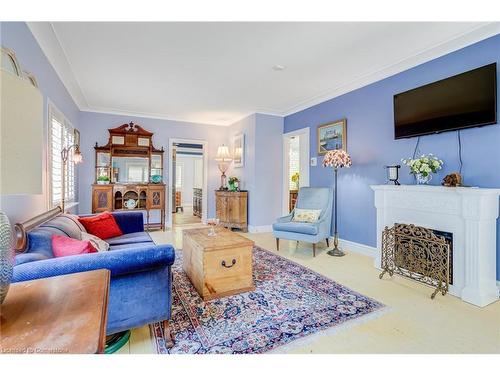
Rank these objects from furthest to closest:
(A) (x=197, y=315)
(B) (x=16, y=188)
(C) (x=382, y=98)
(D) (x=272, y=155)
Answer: (D) (x=272, y=155) → (C) (x=382, y=98) → (A) (x=197, y=315) → (B) (x=16, y=188)

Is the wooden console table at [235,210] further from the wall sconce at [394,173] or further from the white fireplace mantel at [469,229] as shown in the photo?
the white fireplace mantel at [469,229]

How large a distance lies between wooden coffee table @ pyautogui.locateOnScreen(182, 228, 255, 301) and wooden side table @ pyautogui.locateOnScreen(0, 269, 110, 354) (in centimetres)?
129

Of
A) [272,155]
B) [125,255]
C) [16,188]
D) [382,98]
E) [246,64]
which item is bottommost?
[125,255]

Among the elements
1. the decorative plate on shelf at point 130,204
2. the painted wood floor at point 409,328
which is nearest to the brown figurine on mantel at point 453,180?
the painted wood floor at point 409,328

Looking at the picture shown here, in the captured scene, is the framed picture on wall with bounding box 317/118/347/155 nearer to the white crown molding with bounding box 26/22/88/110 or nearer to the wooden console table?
the wooden console table

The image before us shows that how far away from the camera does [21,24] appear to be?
208cm

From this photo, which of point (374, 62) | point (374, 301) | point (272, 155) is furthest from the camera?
point (272, 155)

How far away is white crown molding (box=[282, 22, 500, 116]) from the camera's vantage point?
2.42 metres

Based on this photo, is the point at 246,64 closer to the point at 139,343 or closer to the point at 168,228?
the point at 139,343

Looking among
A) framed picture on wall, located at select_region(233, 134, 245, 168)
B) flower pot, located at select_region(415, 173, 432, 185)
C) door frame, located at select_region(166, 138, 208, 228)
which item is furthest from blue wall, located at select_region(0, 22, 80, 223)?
flower pot, located at select_region(415, 173, 432, 185)

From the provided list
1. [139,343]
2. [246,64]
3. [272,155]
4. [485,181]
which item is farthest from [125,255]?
[272,155]

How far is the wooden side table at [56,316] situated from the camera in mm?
669

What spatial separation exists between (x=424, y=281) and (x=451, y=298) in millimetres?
260

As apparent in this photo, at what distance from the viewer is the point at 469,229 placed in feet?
7.75
